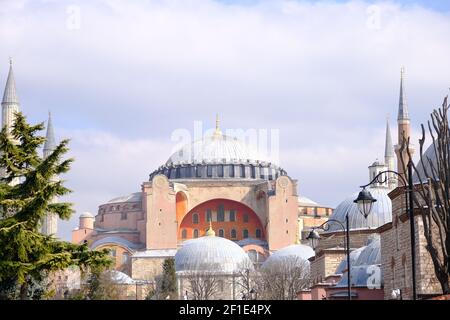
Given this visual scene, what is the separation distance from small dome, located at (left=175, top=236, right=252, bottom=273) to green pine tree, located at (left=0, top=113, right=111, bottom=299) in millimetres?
48512

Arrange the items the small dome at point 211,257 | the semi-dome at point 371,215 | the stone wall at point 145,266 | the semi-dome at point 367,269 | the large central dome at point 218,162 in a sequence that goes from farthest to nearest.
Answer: the large central dome at point 218,162 < the stone wall at point 145,266 < the small dome at point 211,257 < the semi-dome at point 371,215 < the semi-dome at point 367,269

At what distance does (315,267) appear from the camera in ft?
159

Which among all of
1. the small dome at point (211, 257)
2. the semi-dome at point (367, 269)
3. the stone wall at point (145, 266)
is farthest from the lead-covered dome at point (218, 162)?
the semi-dome at point (367, 269)

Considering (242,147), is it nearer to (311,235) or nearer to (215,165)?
(215,165)

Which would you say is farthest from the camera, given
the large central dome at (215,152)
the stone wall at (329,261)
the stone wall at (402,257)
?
the large central dome at (215,152)

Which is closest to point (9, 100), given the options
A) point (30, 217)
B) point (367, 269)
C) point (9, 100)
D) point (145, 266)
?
point (9, 100)

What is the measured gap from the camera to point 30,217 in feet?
64.3

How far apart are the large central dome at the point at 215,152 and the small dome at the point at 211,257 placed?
13613mm

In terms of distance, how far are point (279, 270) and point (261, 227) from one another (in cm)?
2231

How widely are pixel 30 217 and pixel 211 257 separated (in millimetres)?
52506

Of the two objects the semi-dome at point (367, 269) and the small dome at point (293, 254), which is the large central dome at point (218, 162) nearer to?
the small dome at point (293, 254)

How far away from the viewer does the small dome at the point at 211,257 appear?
70438 mm
